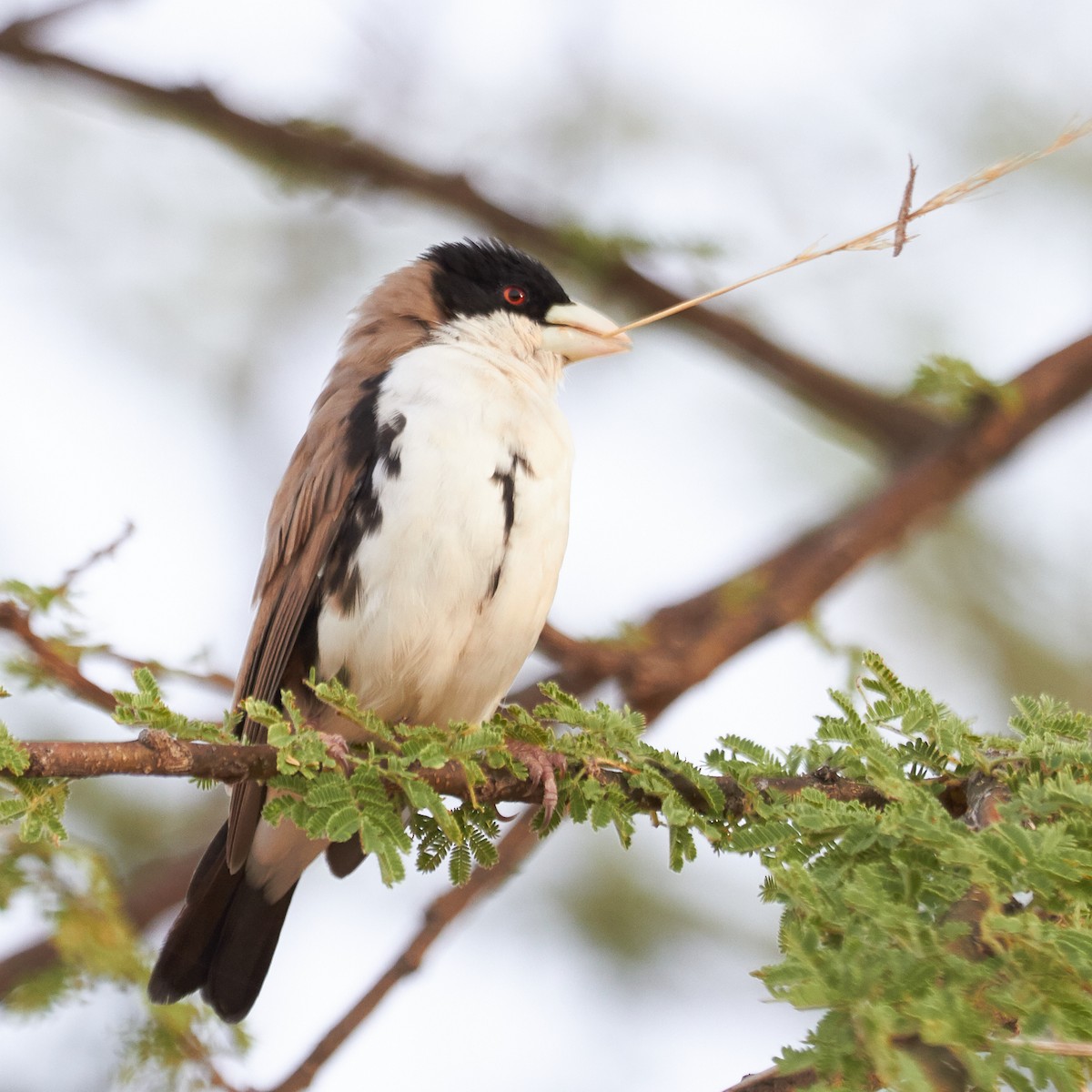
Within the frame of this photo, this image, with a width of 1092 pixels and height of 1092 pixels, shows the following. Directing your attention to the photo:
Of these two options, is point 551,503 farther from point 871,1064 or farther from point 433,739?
point 871,1064

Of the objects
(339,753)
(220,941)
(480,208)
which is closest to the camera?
(339,753)

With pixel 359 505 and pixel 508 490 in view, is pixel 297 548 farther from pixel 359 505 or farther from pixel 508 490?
pixel 508 490

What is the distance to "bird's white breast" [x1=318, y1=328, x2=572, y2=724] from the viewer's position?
3.47m

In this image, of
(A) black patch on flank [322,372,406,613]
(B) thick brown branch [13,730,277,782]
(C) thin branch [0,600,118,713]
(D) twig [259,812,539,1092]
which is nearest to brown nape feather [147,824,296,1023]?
(D) twig [259,812,539,1092]

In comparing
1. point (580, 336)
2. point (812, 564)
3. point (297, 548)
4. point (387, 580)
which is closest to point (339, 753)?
point (387, 580)

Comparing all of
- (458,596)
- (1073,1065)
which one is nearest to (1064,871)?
(1073,1065)

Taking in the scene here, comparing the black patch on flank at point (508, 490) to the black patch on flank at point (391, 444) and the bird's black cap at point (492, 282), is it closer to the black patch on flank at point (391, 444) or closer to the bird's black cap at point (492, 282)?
the black patch on flank at point (391, 444)

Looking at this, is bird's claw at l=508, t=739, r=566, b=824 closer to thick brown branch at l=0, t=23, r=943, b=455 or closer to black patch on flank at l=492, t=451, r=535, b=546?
black patch on flank at l=492, t=451, r=535, b=546

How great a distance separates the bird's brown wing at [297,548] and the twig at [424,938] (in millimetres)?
496

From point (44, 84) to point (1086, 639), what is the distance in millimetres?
5582

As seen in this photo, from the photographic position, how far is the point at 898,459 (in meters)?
5.03

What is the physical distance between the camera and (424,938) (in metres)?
3.73

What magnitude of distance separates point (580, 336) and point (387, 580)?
124cm

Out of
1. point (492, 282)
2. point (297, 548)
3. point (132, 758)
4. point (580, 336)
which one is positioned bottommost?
point (132, 758)
